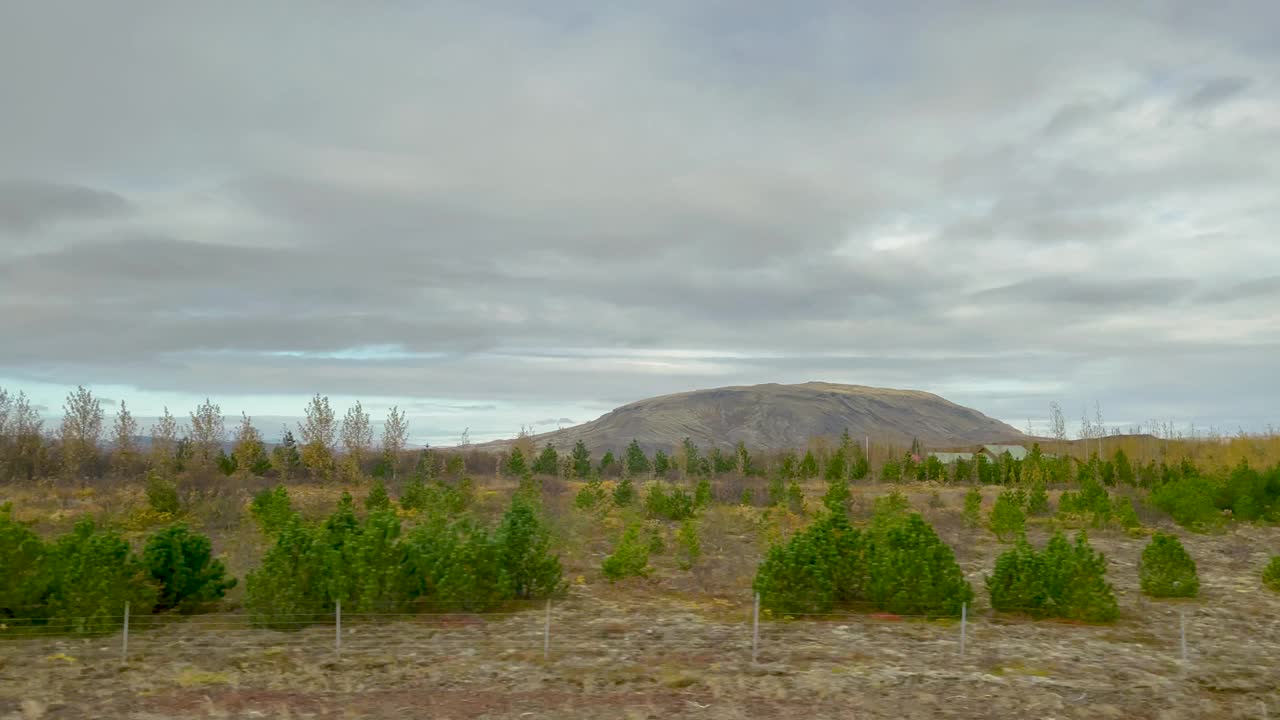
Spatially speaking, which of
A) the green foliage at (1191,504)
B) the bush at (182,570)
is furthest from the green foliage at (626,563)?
the green foliage at (1191,504)

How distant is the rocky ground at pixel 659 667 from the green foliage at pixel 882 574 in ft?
1.09

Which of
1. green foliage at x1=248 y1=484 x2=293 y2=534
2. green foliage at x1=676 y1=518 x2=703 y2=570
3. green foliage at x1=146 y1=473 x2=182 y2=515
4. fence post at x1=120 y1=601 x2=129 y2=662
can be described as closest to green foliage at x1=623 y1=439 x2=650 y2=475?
green foliage at x1=146 y1=473 x2=182 y2=515

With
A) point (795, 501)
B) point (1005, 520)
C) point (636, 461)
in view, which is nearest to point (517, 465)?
point (636, 461)

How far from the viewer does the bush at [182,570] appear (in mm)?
13555

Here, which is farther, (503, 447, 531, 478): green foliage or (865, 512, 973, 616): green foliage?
(503, 447, 531, 478): green foliage

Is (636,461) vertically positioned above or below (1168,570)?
above

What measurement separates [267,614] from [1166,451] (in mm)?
70050

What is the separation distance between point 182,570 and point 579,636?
6.35m

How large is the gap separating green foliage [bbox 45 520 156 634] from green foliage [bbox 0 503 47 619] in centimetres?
21

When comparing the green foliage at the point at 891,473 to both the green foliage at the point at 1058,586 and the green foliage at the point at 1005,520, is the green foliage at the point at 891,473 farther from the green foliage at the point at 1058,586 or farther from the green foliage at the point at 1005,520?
the green foliage at the point at 1058,586

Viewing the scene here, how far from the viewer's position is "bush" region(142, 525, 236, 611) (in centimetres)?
1355

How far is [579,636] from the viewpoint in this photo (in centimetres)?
1280

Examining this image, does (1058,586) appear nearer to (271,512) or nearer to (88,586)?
(88,586)

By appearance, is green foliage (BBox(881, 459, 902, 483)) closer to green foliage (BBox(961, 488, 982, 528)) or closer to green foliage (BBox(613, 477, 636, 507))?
green foliage (BBox(961, 488, 982, 528))
